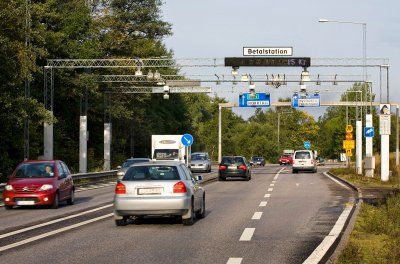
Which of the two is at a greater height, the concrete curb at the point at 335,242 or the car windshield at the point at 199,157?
the car windshield at the point at 199,157

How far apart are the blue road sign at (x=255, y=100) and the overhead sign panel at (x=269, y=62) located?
2074cm

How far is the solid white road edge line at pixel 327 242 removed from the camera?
1065 cm

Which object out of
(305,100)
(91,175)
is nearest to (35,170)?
(91,175)

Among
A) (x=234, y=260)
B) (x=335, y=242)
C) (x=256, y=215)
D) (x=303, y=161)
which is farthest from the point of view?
(x=303, y=161)

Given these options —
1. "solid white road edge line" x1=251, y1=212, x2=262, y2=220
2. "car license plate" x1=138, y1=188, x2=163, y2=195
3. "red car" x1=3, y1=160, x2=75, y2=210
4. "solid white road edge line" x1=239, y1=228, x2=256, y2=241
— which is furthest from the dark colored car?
"solid white road edge line" x1=239, y1=228, x2=256, y2=241

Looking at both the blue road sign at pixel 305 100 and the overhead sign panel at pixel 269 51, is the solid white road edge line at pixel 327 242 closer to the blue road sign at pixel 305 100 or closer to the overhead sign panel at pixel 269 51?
the overhead sign panel at pixel 269 51

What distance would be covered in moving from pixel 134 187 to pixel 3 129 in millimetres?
24895

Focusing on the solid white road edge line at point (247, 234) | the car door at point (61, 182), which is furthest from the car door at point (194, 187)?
the car door at point (61, 182)

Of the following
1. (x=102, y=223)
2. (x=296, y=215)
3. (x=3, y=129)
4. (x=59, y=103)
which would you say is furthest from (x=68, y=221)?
(x=59, y=103)

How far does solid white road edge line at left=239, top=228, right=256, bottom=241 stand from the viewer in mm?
13617

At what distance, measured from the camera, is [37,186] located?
71.9 ft

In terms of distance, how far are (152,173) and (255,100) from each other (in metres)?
48.8

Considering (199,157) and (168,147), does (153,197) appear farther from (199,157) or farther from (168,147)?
(199,157)

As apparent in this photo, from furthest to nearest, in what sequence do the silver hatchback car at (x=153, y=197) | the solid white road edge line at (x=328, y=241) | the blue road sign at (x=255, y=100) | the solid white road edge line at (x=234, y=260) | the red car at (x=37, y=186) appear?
1. the blue road sign at (x=255, y=100)
2. the red car at (x=37, y=186)
3. the silver hatchback car at (x=153, y=197)
4. the solid white road edge line at (x=328, y=241)
5. the solid white road edge line at (x=234, y=260)
